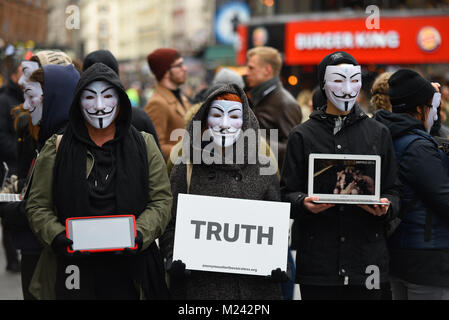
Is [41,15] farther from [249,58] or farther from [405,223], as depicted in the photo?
[405,223]

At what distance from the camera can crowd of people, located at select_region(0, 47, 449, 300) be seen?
3840mm

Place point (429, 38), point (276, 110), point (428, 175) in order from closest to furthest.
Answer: point (428, 175) < point (276, 110) < point (429, 38)

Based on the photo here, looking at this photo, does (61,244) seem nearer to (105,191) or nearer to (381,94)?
(105,191)

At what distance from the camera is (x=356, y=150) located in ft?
13.3

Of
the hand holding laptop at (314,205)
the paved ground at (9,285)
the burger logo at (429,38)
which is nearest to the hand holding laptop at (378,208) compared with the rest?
the hand holding laptop at (314,205)

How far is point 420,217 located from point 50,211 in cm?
219

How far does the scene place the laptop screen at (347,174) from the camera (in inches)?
152

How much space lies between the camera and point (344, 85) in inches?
161

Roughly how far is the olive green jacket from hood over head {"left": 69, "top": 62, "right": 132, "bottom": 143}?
155 mm

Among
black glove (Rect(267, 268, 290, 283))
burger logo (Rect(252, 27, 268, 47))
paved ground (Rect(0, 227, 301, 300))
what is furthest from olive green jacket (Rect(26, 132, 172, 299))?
burger logo (Rect(252, 27, 268, 47))

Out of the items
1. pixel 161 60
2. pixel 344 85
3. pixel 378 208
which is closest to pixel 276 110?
pixel 161 60

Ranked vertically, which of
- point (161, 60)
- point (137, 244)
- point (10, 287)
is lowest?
point (10, 287)

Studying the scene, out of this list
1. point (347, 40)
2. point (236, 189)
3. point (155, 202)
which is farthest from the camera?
point (347, 40)

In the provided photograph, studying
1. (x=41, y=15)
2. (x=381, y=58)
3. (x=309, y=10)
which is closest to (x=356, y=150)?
(x=381, y=58)
